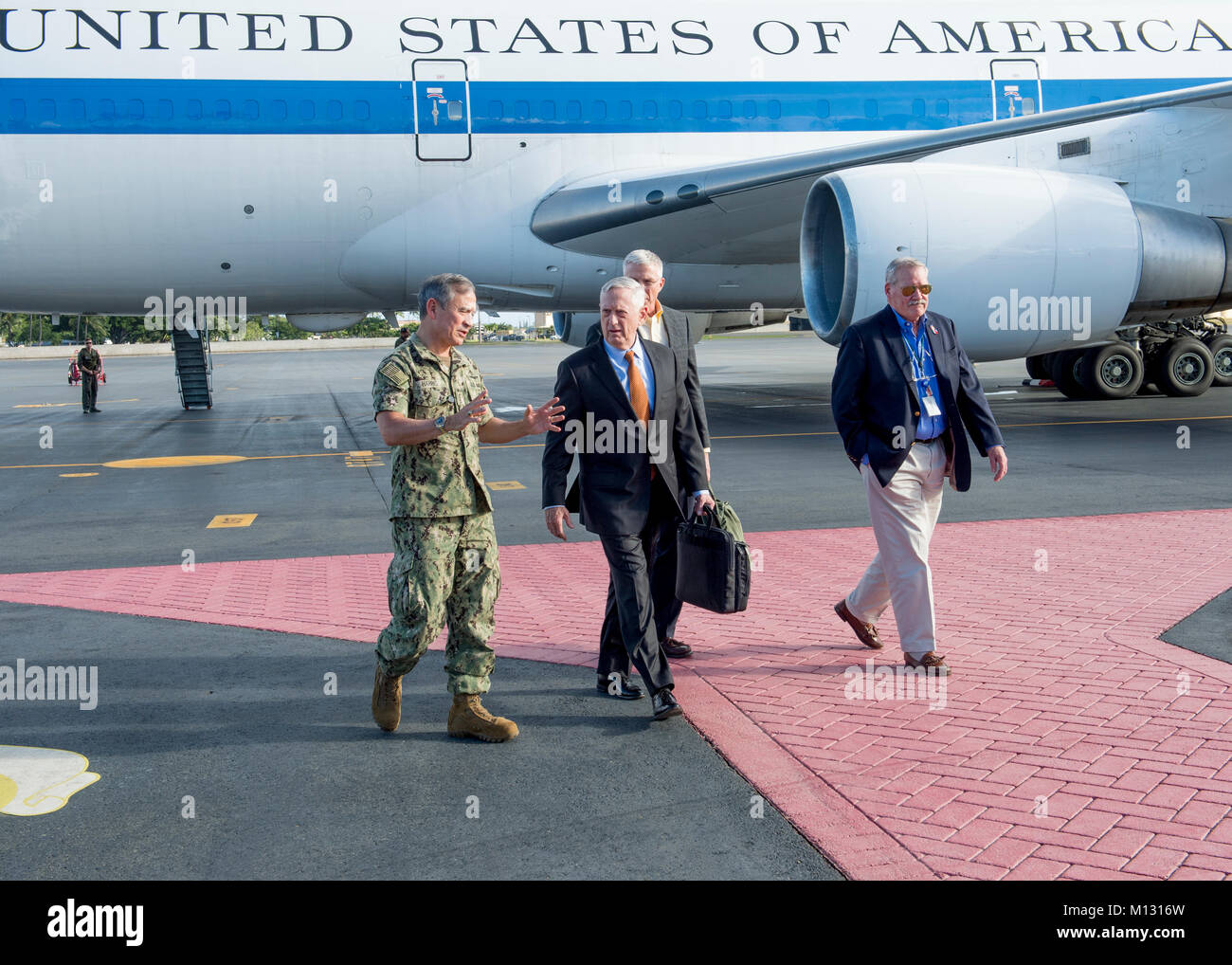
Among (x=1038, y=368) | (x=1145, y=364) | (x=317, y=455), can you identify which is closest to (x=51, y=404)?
(x=317, y=455)

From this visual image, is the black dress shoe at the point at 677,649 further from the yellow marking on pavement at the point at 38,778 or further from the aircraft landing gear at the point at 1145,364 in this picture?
the aircraft landing gear at the point at 1145,364

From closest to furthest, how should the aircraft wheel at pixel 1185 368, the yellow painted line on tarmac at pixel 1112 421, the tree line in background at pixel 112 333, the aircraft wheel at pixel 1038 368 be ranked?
the yellow painted line on tarmac at pixel 1112 421 → the aircraft wheel at pixel 1185 368 → the aircraft wheel at pixel 1038 368 → the tree line in background at pixel 112 333

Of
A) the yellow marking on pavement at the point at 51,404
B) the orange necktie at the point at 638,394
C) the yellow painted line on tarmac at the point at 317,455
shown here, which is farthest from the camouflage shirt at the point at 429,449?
the yellow marking on pavement at the point at 51,404

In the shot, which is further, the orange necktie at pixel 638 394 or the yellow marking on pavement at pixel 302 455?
the yellow marking on pavement at pixel 302 455

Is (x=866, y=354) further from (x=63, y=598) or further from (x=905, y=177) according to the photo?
(x=905, y=177)

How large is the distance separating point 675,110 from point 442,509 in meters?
10.7

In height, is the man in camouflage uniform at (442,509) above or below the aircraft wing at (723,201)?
below

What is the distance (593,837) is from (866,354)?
2493mm

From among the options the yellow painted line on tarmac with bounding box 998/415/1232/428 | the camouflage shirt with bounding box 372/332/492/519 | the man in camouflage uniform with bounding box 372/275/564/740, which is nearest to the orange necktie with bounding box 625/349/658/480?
the man in camouflage uniform with bounding box 372/275/564/740

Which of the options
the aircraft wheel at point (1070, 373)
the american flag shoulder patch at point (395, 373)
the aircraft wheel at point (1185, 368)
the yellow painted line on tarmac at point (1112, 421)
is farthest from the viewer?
the aircraft wheel at point (1070, 373)

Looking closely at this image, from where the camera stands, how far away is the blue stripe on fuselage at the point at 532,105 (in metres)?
12.2

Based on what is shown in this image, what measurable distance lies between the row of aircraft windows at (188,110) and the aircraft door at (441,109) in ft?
2.05

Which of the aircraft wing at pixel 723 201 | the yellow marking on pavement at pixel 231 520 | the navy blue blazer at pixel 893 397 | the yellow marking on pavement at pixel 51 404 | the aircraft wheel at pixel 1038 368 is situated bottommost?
the yellow marking on pavement at pixel 231 520
